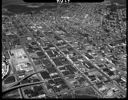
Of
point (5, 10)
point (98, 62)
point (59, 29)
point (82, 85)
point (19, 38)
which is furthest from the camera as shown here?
point (5, 10)

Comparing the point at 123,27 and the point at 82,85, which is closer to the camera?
the point at 82,85

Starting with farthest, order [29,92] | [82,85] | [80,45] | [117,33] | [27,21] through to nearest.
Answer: [27,21], [117,33], [80,45], [82,85], [29,92]

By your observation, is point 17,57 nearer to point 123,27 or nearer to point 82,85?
point 82,85

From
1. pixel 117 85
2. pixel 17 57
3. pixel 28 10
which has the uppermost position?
pixel 28 10

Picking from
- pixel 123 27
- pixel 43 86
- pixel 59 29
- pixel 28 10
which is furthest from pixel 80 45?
pixel 28 10

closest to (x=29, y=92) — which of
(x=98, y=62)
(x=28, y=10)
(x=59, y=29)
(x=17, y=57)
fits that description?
(x=17, y=57)

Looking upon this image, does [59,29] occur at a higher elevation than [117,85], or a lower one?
higher

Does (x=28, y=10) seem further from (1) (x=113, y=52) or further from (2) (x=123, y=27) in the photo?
(1) (x=113, y=52)
